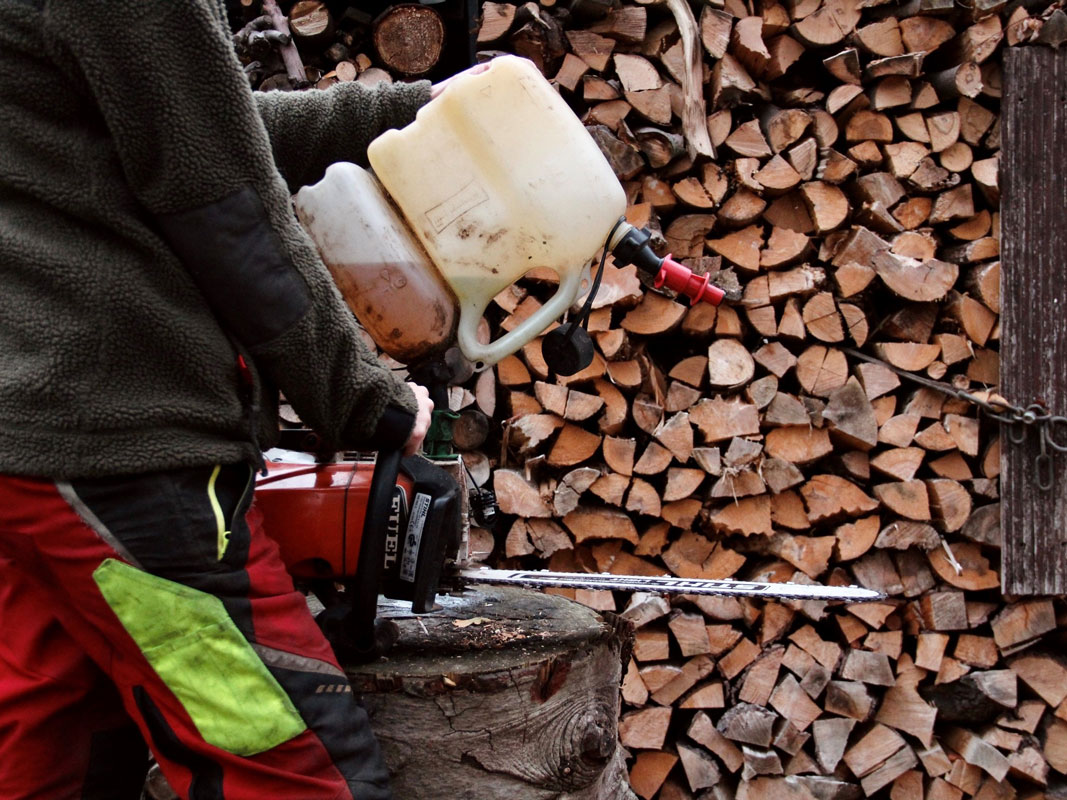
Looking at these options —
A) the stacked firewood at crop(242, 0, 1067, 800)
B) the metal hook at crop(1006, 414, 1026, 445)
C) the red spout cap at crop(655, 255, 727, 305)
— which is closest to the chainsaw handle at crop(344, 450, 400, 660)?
the red spout cap at crop(655, 255, 727, 305)

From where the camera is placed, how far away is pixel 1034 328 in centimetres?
279

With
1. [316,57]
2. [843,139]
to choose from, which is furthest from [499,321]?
[843,139]

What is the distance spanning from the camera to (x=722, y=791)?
2.83 meters

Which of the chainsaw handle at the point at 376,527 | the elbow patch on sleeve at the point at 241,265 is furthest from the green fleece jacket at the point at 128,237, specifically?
the chainsaw handle at the point at 376,527

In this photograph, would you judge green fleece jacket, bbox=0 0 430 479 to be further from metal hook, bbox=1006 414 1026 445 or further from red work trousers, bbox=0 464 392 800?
metal hook, bbox=1006 414 1026 445

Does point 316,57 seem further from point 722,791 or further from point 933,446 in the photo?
point 722,791

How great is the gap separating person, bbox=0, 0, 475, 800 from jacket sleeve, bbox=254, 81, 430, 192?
1.35 feet

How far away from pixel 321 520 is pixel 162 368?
0.37m

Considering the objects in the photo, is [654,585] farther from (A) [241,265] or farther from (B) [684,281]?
(A) [241,265]

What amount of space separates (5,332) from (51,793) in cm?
60

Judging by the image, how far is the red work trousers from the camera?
38.3 inches

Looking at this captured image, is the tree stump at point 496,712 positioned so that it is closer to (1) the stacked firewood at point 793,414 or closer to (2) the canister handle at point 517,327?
(2) the canister handle at point 517,327

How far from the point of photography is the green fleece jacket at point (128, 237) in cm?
93

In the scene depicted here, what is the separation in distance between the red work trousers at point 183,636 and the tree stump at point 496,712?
21cm
